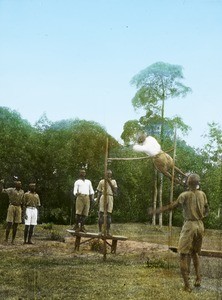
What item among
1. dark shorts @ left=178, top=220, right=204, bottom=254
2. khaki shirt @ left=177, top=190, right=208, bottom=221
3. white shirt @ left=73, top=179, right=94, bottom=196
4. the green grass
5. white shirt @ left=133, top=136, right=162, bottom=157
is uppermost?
white shirt @ left=133, top=136, right=162, bottom=157

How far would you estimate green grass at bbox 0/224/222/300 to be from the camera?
7016 mm

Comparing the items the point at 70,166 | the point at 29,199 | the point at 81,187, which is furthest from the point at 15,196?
the point at 70,166

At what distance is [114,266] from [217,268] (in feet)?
9.08

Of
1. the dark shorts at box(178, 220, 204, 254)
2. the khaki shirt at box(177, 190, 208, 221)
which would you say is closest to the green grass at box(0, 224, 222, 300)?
the dark shorts at box(178, 220, 204, 254)

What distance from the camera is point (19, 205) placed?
48.2ft

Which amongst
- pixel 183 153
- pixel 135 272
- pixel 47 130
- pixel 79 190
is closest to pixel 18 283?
pixel 135 272

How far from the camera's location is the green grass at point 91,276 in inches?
276

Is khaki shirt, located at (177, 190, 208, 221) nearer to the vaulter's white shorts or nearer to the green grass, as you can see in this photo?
the green grass

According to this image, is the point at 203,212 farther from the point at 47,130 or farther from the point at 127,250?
the point at 47,130

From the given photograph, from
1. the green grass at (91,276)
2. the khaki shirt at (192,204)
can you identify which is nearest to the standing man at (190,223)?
the khaki shirt at (192,204)

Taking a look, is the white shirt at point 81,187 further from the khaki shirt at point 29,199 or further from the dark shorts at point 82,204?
the khaki shirt at point 29,199

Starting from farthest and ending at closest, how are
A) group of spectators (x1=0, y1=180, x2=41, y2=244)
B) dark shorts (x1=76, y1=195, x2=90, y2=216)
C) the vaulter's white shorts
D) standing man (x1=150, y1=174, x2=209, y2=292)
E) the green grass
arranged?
group of spectators (x1=0, y1=180, x2=41, y2=244), the vaulter's white shorts, dark shorts (x1=76, y1=195, x2=90, y2=216), standing man (x1=150, y1=174, x2=209, y2=292), the green grass

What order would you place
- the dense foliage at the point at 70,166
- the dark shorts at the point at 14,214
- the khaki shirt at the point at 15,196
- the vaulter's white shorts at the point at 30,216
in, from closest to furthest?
the vaulter's white shorts at the point at 30,216 → the dark shorts at the point at 14,214 → the khaki shirt at the point at 15,196 → the dense foliage at the point at 70,166

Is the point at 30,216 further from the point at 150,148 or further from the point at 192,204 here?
the point at 192,204
